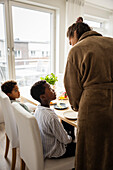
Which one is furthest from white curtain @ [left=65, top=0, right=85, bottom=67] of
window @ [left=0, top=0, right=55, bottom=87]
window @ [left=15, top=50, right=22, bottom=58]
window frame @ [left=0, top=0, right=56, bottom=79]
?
window @ [left=15, top=50, right=22, bottom=58]

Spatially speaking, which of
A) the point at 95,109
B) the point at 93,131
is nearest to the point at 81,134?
the point at 93,131

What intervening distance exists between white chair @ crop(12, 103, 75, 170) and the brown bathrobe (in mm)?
230

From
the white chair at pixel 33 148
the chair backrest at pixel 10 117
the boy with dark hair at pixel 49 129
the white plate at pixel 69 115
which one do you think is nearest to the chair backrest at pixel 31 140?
the white chair at pixel 33 148

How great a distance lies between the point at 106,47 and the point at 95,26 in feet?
14.3

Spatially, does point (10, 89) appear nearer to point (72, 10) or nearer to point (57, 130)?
point (57, 130)

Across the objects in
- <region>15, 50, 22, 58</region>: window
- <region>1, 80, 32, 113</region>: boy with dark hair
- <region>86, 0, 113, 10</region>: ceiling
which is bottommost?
<region>1, 80, 32, 113</region>: boy with dark hair

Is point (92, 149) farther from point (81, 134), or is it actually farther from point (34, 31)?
point (34, 31)

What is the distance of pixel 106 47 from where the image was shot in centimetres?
100

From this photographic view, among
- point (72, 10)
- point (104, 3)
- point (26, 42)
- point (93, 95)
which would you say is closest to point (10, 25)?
point (26, 42)

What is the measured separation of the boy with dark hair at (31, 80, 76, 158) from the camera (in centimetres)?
127

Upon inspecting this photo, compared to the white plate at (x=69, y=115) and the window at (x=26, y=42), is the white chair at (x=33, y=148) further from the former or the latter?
the window at (x=26, y=42)

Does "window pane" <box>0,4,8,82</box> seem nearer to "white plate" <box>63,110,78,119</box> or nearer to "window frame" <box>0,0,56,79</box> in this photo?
"window frame" <box>0,0,56,79</box>

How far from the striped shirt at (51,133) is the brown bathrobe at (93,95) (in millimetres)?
227

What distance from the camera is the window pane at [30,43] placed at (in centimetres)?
320
